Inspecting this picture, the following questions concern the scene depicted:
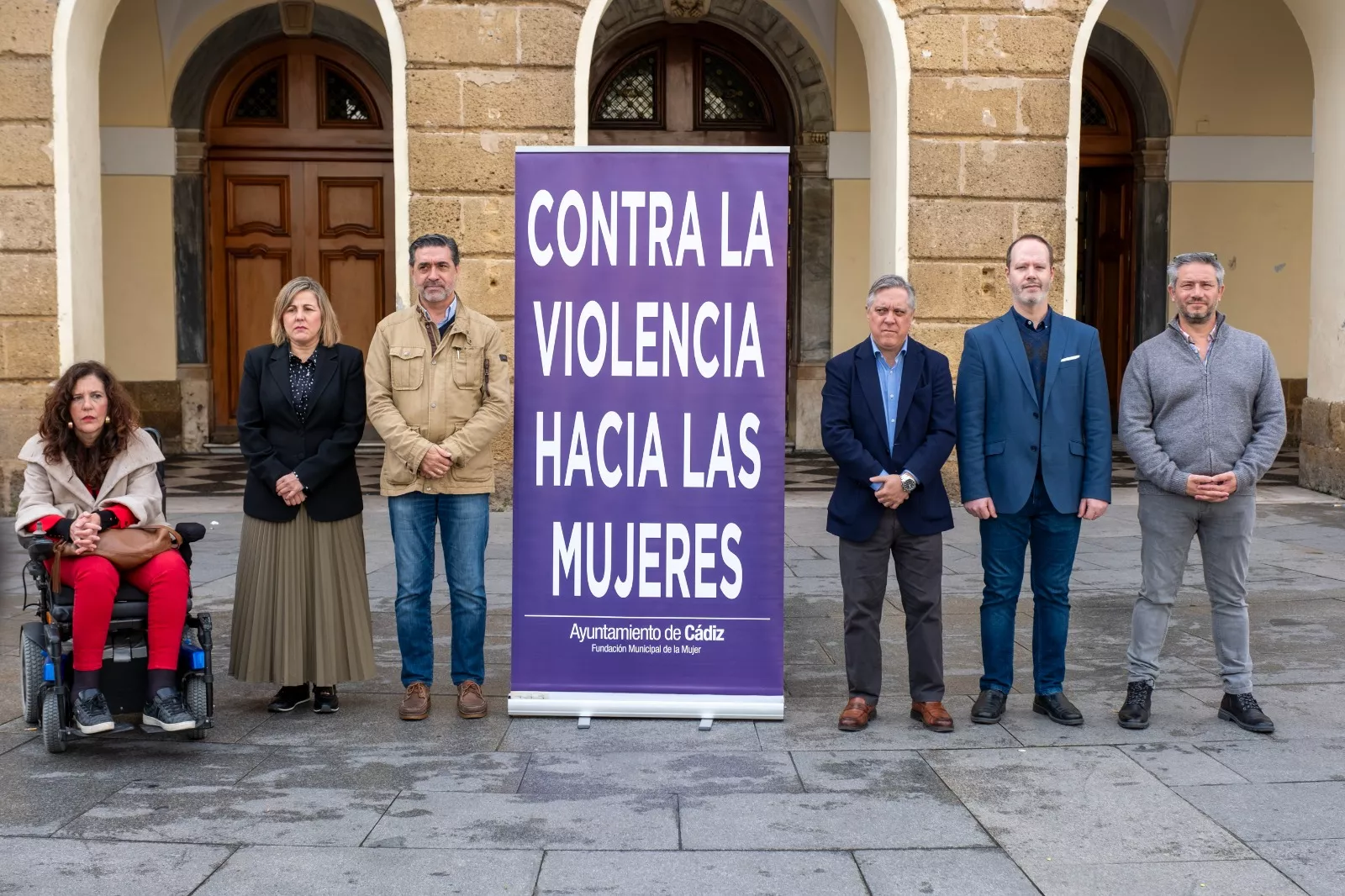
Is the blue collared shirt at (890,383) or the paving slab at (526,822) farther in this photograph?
the blue collared shirt at (890,383)

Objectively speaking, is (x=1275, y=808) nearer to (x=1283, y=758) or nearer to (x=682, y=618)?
(x=1283, y=758)

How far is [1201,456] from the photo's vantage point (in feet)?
16.8

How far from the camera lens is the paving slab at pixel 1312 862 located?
11.9 ft

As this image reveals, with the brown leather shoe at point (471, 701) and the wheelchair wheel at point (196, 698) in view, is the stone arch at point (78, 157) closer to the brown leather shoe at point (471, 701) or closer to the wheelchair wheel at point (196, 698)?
the brown leather shoe at point (471, 701)

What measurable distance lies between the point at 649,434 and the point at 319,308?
52.0 inches

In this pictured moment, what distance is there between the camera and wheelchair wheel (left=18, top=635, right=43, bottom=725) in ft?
16.3

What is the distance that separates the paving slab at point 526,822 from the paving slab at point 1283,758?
1774 millimetres

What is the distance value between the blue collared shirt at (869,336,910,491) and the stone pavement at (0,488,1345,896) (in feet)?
3.54

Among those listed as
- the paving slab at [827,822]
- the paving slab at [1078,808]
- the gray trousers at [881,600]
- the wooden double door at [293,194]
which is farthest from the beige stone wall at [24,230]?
the paving slab at [1078,808]

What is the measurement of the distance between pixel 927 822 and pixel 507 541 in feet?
18.4

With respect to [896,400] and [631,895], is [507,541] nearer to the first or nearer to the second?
[896,400]

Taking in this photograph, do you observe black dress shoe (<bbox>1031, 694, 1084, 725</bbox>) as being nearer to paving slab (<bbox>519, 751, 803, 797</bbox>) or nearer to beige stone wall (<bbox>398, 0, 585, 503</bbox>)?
paving slab (<bbox>519, 751, 803, 797</bbox>)

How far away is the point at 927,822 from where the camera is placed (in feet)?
13.6

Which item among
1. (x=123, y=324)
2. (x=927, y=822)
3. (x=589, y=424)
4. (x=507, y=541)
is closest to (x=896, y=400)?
(x=589, y=424)
